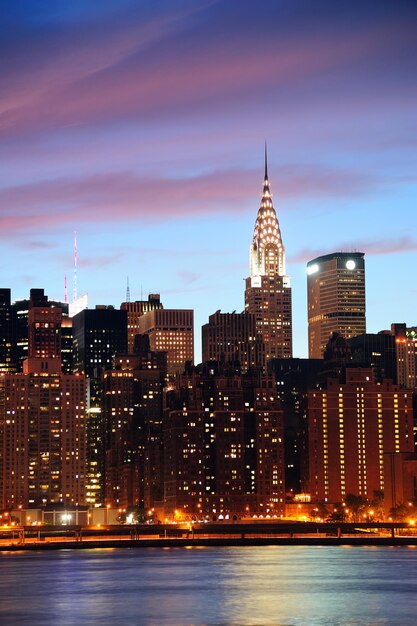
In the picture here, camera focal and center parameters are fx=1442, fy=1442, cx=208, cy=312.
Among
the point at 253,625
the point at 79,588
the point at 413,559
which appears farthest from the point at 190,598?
the point at 413,559

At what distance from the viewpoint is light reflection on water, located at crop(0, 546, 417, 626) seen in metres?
120

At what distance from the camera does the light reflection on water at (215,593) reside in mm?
120500

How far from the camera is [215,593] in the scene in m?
144

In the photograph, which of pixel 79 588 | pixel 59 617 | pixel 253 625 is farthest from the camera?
pixel 79 588

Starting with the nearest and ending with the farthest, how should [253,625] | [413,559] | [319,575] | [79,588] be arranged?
1. [253,625]
2. [79,588]
3. [319,575]
4. [413,559]

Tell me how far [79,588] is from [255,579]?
66.9ft

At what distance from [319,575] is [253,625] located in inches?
2016

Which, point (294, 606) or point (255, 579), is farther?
point (255, 579)

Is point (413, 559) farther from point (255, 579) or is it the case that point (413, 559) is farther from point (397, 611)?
point (397, 611)

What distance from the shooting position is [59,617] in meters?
123

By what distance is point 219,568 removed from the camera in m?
181

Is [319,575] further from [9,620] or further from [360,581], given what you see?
[9,620]

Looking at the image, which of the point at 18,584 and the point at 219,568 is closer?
the point at 18,584

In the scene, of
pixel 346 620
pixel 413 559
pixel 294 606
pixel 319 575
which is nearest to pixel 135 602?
pixel 294 606
